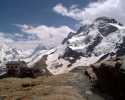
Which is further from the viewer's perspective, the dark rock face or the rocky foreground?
the dark rock face

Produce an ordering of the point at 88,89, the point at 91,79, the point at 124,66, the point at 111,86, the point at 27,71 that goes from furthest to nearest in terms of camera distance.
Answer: the point at 27,71 → the point at 91,79 → the point at 88,89 → the point at 111,86 → the point at 124,66

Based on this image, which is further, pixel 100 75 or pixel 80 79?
pixel 80 79

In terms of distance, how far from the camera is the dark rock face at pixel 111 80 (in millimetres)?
43606

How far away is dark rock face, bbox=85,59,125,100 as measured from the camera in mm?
43606

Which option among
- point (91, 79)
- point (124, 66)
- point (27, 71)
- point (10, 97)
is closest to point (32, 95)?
point (10, 97)

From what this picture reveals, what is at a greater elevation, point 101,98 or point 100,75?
point 100,75

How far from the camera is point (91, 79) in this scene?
60.7 m

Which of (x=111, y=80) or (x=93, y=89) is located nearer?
(x=111, y=80)

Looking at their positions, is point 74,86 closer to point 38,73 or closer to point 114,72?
point 114,72

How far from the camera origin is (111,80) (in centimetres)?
4869

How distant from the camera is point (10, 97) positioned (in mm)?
45688

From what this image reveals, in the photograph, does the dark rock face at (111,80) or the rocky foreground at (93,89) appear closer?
the rocky foreground at (93,89)

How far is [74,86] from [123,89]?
42.5 feet

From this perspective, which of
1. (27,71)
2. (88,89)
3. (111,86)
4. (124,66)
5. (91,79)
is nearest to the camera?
(124,66)
